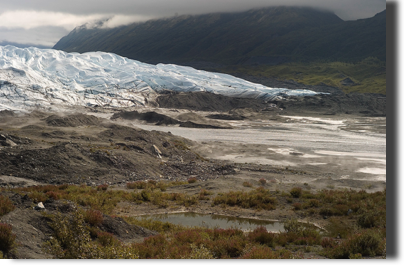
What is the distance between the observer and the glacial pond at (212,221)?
16642 millimetres

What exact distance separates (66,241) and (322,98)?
11295cm

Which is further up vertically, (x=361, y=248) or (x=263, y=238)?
(x=361, y=248)

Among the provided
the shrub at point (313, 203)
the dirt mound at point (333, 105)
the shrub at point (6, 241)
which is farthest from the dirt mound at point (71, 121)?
the dirt mound at point (333, 105)

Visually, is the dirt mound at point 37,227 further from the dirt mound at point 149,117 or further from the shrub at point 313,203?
the dirt mound at point 149,117

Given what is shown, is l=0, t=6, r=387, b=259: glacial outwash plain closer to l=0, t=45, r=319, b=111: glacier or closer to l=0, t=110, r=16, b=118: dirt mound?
l=0, t=110, r=16, b=118: dirt mound

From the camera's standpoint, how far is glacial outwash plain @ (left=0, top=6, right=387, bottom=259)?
10.1 m

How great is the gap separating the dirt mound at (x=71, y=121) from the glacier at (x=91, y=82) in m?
26.2

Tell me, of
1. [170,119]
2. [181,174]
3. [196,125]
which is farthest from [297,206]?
[170,119]

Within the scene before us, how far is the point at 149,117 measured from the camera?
83.8 meters

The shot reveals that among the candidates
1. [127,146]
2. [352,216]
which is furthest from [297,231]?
[127,146]

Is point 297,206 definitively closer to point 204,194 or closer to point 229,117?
point 204,194

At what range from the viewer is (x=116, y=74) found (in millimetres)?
121000

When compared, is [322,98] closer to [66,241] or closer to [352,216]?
[352,216]

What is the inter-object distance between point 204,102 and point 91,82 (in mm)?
37730
